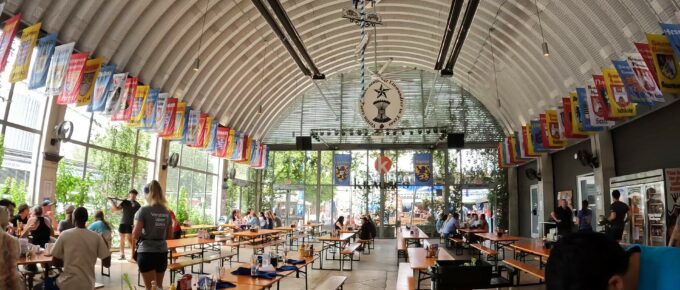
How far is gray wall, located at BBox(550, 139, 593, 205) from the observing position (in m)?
14.6

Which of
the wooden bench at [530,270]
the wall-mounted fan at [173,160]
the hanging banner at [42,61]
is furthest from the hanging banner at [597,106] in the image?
the wall-mounted fan at [173,160]

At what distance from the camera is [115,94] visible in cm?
1128

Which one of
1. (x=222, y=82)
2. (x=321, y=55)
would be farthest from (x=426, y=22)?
(x=222, y=82)

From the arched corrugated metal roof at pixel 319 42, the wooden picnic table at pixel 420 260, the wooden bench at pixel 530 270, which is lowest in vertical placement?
the wooden bench at pixel 530 270

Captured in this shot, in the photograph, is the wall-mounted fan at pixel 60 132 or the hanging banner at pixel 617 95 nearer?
the hanging banner at pixel 617 95

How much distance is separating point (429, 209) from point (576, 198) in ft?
26.0

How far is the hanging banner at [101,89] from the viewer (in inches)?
417

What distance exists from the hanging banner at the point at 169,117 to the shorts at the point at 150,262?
912cm

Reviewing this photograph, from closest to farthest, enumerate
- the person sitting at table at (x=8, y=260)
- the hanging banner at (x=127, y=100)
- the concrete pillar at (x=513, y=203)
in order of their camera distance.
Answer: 1. the person sitting at table at (x=8, y=260)
2. the hanging banner at (x=127, y=100)
3. the concrete pillar at (x=513, y=203)

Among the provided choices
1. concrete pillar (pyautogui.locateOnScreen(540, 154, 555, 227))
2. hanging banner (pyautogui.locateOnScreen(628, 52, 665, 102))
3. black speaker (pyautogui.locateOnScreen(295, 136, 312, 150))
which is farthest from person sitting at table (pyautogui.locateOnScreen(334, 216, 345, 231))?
hanging banner (pyautogui.locateOnScreen(628, 52, 665, 102))

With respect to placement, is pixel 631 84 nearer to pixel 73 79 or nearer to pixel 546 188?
pixel 546 188

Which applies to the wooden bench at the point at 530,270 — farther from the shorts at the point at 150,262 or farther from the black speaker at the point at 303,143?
the black speaker at the point at 303,143

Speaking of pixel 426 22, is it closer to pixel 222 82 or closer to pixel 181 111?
pixel 222 82

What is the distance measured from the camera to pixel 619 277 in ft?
4.00
